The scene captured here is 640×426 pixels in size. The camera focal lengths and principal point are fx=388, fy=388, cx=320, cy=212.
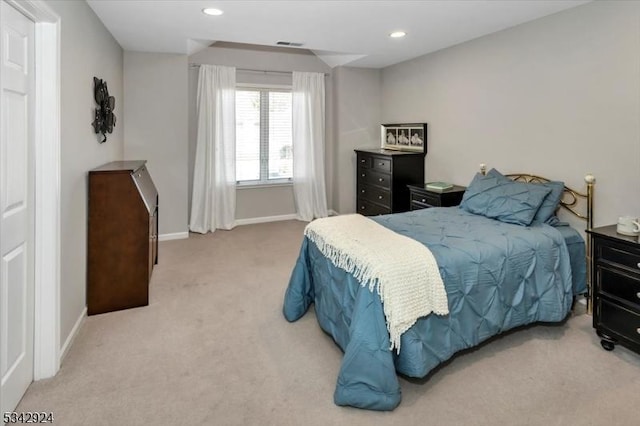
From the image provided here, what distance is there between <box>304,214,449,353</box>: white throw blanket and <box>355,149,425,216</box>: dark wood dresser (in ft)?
9.16

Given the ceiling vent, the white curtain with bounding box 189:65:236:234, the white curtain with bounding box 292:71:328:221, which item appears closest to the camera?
the ceiling vent

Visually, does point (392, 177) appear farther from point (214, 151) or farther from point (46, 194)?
point (46, 194)

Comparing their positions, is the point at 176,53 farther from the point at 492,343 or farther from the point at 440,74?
the point at 492,343

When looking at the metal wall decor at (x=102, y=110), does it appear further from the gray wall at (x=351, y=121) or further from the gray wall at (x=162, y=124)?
the gray wall at (x=351, y=121)

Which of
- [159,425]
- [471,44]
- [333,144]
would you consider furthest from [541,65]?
[159,425]

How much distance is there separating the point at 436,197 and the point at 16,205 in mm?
3686

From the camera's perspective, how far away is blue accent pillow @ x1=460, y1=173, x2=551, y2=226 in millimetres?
3070

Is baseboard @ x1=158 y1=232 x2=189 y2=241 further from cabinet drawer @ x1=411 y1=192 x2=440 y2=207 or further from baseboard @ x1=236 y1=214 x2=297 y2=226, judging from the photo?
cabinet drawer @ x1=411 y1=192 x2=440 y2=207

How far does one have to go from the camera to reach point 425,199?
4547 millimetres

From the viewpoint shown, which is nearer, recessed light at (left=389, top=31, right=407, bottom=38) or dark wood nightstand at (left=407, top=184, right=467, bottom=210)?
recessed light at (left=389, top=31, right=407, bottom=38)

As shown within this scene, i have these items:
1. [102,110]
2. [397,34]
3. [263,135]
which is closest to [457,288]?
[397,34]

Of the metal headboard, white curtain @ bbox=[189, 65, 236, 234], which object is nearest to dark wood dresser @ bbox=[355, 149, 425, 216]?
the metal headboard

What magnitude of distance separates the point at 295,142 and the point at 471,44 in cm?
282

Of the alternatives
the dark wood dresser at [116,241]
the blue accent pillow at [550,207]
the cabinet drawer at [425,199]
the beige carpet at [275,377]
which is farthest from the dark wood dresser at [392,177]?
the dark wood dresser at [116,241]
